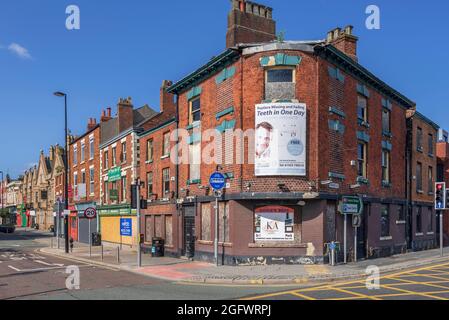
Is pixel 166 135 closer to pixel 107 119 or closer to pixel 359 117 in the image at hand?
pixel 359 117

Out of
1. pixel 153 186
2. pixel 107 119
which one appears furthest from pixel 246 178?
pixel 107 119

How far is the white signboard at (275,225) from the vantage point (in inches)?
795

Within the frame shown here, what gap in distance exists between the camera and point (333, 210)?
69.8 feet

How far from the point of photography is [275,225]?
20250 millimetres

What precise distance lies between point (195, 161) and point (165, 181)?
4504 mm

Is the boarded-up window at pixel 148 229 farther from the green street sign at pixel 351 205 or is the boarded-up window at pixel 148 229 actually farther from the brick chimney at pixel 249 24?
the green street sign at pixel 351 205

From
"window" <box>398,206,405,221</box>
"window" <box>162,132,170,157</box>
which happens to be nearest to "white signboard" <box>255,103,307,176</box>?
"window" <box>162,132,170,157</box>

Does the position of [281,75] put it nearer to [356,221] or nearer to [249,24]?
[249,24]

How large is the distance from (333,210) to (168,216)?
36.0 feet

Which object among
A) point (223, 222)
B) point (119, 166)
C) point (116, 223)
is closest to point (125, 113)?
point (119, 166)

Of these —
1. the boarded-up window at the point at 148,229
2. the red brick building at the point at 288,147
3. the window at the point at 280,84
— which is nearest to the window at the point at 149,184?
the boarded-up window at the point at 148,229

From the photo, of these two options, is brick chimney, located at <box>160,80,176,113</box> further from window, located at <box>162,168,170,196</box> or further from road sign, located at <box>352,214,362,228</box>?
road sign, located at <box>352,214,362,228</box>

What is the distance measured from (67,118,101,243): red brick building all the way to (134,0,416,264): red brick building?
17.7 metres

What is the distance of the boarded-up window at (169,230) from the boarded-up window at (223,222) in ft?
20.4
